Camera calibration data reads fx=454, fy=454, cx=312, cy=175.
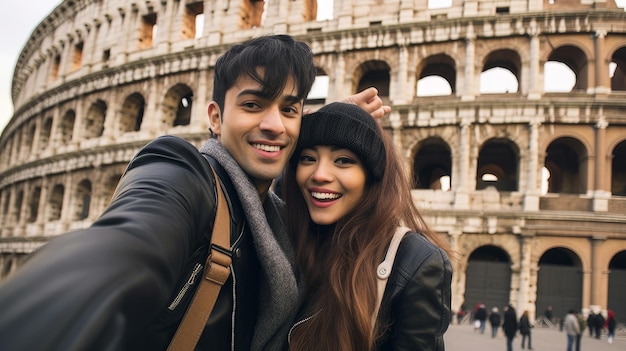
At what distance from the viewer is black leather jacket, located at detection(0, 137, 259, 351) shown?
657 millimetres

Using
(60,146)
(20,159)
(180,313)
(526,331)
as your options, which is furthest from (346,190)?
(20,159)

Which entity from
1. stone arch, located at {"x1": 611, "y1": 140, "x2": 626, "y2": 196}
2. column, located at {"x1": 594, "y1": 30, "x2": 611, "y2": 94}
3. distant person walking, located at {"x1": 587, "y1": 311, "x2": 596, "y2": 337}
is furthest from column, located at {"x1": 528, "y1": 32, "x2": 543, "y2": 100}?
distant person walking, located at {"x1": 587, "y1": 311, "x2": 596, "y2": 337}

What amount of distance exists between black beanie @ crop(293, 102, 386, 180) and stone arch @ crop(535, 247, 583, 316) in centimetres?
1419

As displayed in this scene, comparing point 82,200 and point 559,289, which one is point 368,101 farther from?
point 82,200

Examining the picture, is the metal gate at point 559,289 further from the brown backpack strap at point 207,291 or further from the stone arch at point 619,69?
the brown backpack strap at point 207,291

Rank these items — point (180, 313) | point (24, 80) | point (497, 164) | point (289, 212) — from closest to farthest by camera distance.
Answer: point (180, 313)
point (289, 212)
point (497, 164)
point (24, 80)

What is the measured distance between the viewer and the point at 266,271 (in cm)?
164

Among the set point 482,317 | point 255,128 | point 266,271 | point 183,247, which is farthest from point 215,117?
point 482,317

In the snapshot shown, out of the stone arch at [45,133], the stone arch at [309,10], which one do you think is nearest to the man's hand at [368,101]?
the stone arch at [309,10]

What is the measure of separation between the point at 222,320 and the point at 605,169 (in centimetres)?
1561

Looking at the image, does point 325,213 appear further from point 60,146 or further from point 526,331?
point 60,146

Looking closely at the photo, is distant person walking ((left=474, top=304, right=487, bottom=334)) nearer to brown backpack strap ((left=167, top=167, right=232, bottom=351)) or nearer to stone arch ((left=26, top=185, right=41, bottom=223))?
brown backpack strap ((left=167, top=167, right=232, bottom=351))

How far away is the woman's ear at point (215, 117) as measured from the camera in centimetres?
200

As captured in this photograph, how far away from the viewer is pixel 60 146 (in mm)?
21859
